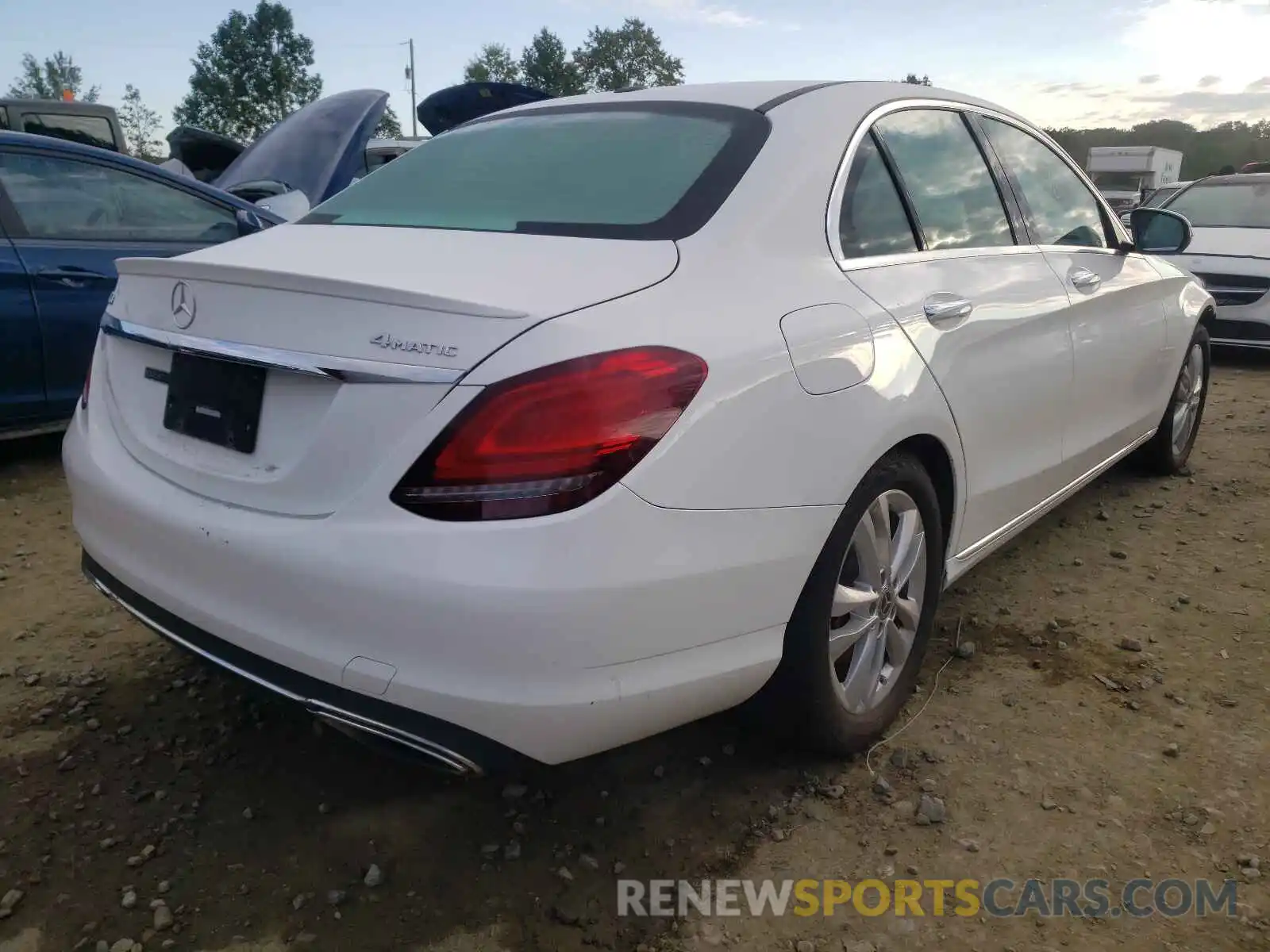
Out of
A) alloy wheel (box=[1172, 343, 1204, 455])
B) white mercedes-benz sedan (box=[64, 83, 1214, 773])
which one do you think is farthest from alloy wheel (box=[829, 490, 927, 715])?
alloy wheel (box=[1172, 343, 1204, 455])

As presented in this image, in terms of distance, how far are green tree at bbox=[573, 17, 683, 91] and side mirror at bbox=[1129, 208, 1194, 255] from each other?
68750 millimetres

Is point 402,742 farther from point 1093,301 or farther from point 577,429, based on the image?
point 1093,301

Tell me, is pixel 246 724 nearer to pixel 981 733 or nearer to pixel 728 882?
pixel 728 882

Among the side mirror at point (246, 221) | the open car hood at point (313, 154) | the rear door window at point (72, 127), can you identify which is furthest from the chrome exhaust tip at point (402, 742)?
the rear door window at point (72, 127)

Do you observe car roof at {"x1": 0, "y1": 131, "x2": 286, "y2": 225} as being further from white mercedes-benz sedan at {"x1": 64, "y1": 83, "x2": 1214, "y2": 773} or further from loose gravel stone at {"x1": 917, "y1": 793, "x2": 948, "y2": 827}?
loose gravel stone at {"x1": 917, "y1": 793, "x2": 948, "y2": 827}

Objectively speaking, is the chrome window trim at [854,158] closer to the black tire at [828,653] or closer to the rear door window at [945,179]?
the rear door window at [945,179]

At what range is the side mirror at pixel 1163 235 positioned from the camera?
3.80 m

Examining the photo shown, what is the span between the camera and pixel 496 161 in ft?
8.12

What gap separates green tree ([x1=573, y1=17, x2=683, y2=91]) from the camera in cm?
6800

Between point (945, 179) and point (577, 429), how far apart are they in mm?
1666

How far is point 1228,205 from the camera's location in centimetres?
870

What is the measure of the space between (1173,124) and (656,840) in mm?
91695

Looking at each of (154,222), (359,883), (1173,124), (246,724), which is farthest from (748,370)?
(1173,124)

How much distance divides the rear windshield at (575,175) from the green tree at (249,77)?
61929 millimetres
